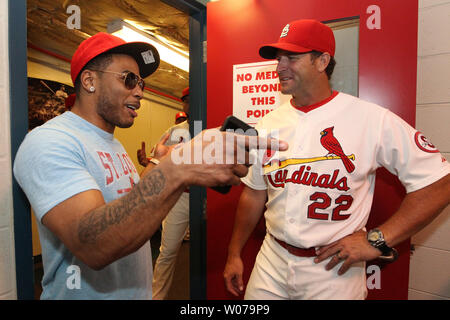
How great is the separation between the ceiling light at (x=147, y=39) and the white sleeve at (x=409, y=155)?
302 cm

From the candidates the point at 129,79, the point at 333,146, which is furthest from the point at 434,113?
the point at 129,79

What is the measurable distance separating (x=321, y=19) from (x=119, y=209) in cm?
169

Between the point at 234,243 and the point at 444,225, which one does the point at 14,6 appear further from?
the point at 444,225

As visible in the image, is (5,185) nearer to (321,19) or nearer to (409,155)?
(409,155)

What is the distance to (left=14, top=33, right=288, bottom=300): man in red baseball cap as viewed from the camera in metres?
0.80

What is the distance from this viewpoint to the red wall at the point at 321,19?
1588 millimetres

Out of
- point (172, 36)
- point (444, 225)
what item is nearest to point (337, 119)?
point (444, 225)

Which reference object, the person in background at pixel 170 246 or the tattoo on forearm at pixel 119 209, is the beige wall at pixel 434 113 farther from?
the person in background at pixel 170 246

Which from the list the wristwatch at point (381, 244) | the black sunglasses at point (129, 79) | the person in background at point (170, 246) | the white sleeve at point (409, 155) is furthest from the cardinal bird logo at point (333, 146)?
the person in background at point (170, 246)

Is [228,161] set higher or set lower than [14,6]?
lower

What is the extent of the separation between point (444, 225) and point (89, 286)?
2043 mm

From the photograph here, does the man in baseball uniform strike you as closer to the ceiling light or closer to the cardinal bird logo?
the cardinal bird logo

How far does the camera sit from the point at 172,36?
3.68 meters
